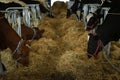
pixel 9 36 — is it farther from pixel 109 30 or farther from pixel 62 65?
pixel 62 65

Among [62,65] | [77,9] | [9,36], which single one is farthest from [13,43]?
[77,9]

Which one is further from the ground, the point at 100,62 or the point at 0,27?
the point at 0,27

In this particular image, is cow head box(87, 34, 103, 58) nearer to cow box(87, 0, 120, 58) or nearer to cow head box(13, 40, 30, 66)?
cow box(87, 0, 120, 58)

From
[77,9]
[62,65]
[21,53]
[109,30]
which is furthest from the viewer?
[77,9]

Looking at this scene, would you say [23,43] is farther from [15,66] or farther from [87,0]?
[87,0]

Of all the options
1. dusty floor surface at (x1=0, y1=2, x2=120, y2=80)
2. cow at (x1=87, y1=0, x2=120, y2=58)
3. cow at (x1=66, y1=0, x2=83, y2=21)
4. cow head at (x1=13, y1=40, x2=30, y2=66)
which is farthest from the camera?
cow at (x1=66, y1=0, x2=83, y2=21)

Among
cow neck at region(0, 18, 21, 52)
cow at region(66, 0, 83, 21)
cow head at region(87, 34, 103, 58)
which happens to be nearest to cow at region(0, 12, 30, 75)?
cow neck at region(0, 18, 21, 52)

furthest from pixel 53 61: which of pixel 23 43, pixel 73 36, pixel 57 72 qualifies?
pixel 73 36

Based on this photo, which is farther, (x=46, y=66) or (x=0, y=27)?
(x=46, y=66)

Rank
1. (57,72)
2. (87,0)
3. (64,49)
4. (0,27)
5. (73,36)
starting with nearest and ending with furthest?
(0,27)
(57,72)
(64,49)
(73,36)
(87,0)

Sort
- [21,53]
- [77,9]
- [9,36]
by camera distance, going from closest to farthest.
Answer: [21,53] → [9,36] → [77,9]

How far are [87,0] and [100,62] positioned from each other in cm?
618

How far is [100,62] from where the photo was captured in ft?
17.4

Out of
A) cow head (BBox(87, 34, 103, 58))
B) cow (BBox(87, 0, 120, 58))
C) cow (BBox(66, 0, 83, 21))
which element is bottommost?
cow (BBox(66, 0, 83, 21))
